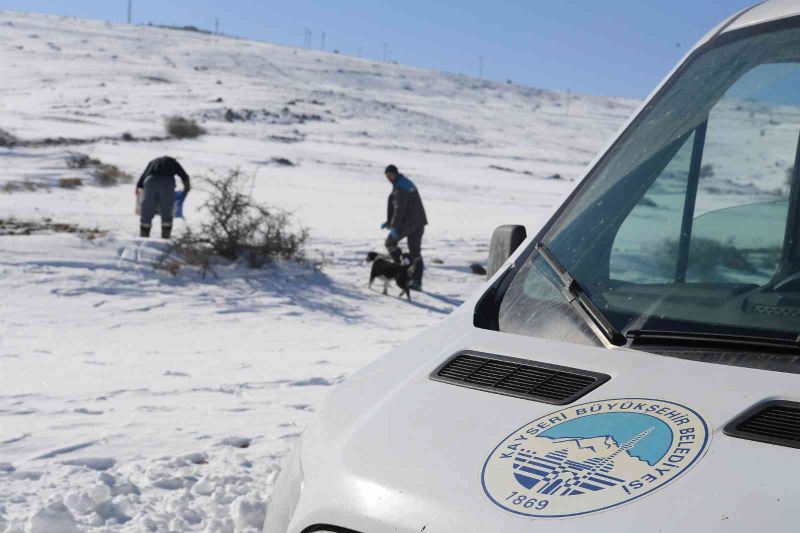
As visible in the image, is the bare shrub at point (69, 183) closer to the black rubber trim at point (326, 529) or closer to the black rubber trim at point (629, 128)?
the black rubber trim at point (629, 128)

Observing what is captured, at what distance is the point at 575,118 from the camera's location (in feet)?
284

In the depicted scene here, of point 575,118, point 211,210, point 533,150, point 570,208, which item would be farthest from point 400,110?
point 570,208

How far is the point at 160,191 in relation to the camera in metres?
13.9

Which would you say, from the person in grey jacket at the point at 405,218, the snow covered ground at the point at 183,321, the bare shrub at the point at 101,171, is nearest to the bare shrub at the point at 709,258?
the snow covered ground at the point at 183,321

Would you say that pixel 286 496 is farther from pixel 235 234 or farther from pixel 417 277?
pixel 417 277

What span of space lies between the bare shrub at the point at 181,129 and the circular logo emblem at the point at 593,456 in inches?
1647

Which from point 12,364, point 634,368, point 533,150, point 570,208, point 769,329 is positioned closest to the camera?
point 634,368

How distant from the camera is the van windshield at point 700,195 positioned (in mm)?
2232

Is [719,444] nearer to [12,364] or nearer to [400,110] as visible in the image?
[12,364]

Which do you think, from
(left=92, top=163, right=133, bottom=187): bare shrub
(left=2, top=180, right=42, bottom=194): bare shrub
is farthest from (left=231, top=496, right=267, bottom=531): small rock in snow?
(left=92, top=163, right=133, bottom=187): bare shrub

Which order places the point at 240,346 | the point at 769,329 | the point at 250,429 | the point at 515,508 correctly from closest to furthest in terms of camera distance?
1. the point at 515,508
2. the point at 769,329
3. the point at 250,429
4. the point at 240,346

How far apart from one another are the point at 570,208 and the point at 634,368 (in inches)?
29.5

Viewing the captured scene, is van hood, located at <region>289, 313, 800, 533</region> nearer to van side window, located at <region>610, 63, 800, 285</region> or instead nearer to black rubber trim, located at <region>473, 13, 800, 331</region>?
black rubber trim, located at <region>473, 13, 800, 331</region>

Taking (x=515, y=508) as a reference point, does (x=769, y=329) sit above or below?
above
